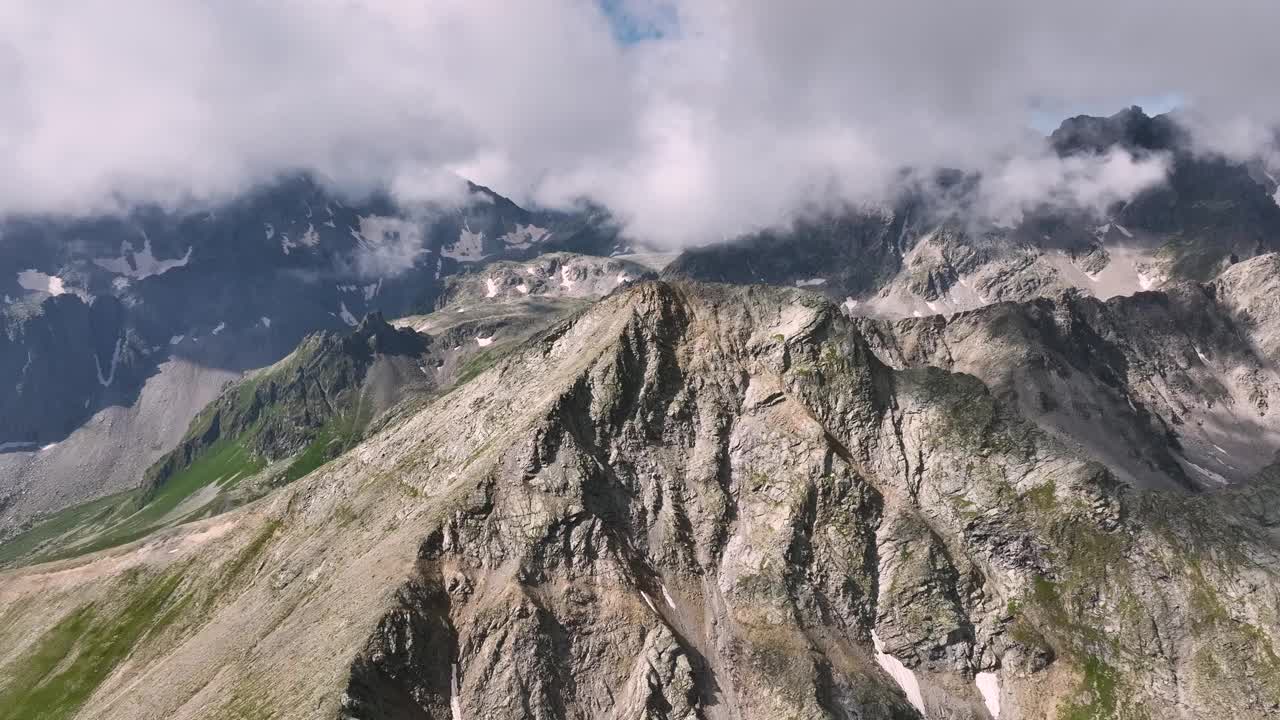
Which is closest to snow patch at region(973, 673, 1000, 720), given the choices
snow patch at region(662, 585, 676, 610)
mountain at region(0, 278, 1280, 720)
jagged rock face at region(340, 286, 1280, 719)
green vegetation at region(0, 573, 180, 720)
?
mountain at region(0, 278, 1280, 720)

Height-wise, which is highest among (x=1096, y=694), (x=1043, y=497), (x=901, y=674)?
(x=1043, y=497)

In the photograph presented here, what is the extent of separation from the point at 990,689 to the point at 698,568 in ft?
128

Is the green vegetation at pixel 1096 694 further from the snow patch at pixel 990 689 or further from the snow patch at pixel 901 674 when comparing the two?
the snow patch at pixel 901 674

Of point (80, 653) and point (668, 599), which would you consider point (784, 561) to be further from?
point (80, 653)

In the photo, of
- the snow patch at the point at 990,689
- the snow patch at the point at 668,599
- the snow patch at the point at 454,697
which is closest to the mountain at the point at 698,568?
the snow patch at the point at 454,697

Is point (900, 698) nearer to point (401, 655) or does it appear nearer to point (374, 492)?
point (401, 655)

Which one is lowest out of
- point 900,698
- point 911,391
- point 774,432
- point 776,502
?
point 900,698

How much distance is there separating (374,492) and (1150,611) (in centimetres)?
10476

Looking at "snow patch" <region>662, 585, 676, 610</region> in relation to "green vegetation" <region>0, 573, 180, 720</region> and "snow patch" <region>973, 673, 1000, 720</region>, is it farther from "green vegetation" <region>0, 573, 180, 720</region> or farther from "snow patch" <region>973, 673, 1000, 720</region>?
"green vegetation" <region>0, 573, 180, 720</region>

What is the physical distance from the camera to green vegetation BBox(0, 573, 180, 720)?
103625mm

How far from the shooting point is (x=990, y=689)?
90.8m

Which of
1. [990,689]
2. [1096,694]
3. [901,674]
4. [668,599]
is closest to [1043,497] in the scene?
[1096,694]

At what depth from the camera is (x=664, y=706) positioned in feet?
264

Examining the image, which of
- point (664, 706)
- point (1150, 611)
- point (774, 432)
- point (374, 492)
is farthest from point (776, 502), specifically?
point (374, 492)
